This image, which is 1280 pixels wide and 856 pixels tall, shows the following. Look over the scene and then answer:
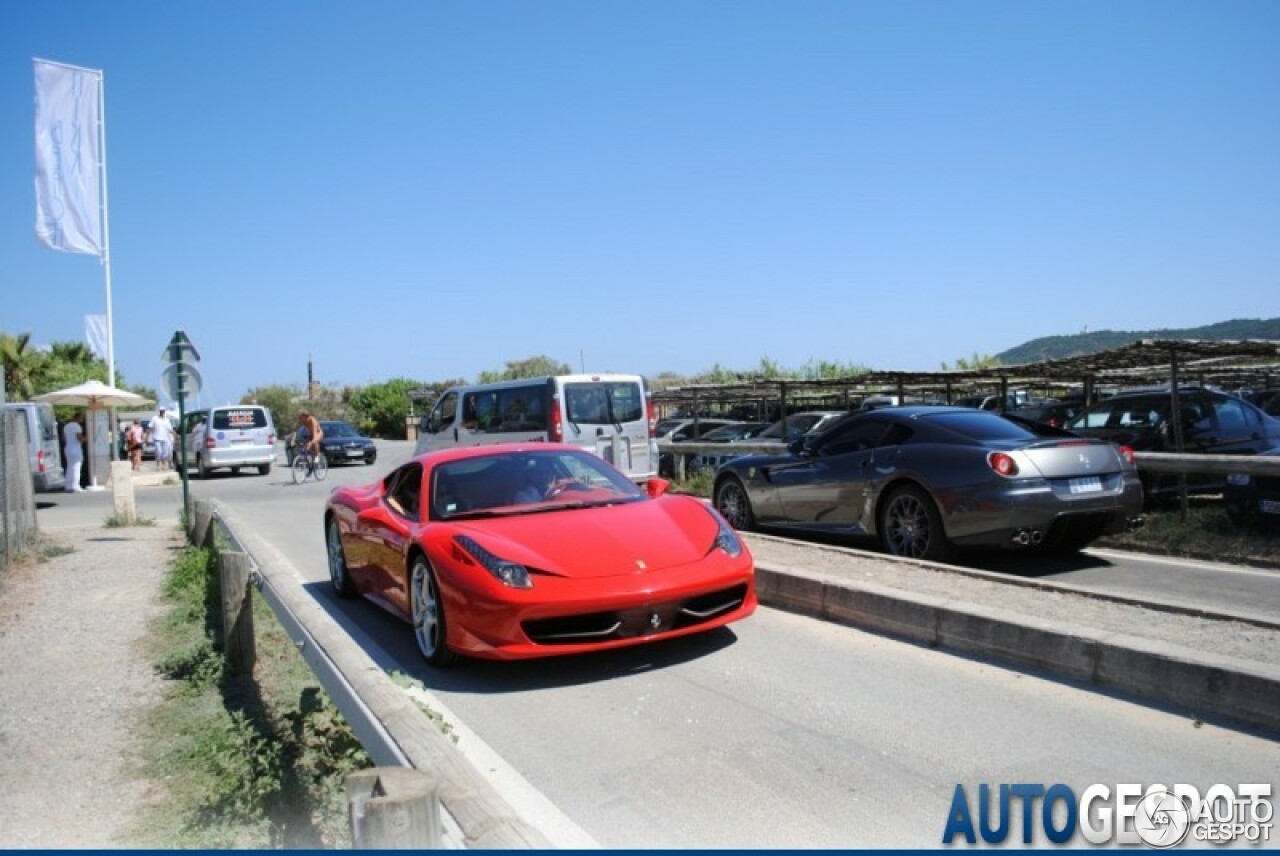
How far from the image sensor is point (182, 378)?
13961 mm

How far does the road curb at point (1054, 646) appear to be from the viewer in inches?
178

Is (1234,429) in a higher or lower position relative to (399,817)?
higher

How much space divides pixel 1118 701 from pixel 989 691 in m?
0.62

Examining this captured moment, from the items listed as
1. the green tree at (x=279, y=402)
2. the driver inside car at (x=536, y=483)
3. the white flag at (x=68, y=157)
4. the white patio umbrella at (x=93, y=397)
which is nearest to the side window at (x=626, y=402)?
the driver inside car at (x=536, y=483)

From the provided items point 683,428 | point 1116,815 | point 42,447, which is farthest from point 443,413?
point 1116,815

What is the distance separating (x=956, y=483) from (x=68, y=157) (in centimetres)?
2173

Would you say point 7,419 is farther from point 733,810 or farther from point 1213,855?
point 1213,855

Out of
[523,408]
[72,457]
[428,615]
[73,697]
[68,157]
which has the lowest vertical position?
[73,697]

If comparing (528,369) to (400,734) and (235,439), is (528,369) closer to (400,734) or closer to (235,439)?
(235,439)

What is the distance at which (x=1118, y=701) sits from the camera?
4.87m

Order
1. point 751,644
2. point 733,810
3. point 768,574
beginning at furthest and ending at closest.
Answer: point 768,574
point 751,644
point 733,810

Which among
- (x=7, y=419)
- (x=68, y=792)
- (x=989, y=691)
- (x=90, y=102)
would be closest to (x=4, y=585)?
(x=7, y=419)

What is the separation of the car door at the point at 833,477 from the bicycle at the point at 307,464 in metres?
17.0

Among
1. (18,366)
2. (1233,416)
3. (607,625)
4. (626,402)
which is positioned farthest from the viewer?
(18,366)
